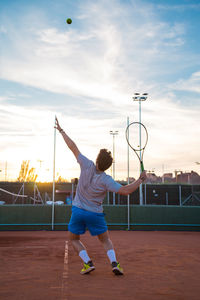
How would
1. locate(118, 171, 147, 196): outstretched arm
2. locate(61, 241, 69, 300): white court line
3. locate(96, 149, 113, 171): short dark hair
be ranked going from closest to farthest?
locate(61, 241, 69, 300): white court line < locate(118, 171, 147, 196): outstretched arm < locate(96, 149, 113, 171): short dark hair

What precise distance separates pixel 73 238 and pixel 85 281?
67 centimetres


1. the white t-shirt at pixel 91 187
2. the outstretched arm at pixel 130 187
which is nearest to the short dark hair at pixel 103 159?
the white t-shirt at pixel 91 187

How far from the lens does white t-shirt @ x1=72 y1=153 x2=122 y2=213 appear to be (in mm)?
4492

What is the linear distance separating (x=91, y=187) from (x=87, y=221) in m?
0.50

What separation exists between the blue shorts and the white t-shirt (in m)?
0.07

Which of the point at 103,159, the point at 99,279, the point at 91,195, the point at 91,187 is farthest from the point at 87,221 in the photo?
the point at 103,159

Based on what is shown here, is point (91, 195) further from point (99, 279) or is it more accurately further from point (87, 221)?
point (99, 279)

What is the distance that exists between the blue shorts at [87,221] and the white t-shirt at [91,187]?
7 centimetres

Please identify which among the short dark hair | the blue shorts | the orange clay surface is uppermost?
the short dark hair

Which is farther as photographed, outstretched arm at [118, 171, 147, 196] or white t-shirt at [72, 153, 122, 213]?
white t-shirt at [72, 153, 122, 213]

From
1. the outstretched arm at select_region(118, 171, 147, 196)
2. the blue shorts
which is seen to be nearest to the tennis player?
the blue shorts

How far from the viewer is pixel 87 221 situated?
4.54 metres

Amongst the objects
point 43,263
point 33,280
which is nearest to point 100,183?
point 33,280

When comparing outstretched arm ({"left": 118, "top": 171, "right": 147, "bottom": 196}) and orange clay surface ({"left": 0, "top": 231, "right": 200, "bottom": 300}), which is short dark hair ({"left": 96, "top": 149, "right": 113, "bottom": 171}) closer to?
outstretched arm ({"left": 118, "top": 171, "right": 147, "bottom": 196})
